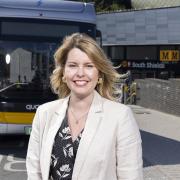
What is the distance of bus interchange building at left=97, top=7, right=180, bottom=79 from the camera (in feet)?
117

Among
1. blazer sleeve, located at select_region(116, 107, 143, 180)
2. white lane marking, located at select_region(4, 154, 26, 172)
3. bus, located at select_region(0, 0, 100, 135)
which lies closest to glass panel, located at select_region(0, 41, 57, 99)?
bus, located at select_region(0, 0, 100, 135)

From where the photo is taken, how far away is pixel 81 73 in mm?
3127

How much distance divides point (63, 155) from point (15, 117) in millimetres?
7530

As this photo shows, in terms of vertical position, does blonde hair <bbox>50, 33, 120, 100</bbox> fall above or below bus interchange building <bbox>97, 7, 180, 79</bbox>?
below

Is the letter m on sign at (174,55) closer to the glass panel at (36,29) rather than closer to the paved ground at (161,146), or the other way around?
the paved ground at (161,146)

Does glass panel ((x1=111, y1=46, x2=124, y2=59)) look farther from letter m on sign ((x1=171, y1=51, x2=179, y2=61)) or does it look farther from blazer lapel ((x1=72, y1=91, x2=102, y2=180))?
blazer lapel ((x1=72, y1=91, x2=102, y2=180))

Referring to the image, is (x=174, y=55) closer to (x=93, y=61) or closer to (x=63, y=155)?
(x=93, y=61)

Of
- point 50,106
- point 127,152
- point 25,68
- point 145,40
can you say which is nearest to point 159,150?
point 25,68

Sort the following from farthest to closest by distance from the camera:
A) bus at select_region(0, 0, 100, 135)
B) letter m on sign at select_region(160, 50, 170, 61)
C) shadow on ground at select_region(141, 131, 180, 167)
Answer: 1. letter m on sign at select_region(160, 50, 170, 61)
2. bus at select_region(0, 0, 100, 135)
3. shadow on ground at select_region(141, 131, 180, 167)

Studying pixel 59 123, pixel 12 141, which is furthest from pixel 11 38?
pixel 59 123

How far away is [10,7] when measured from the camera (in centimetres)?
1051

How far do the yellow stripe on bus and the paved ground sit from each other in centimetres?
231

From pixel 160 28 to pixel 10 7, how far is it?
26.8m

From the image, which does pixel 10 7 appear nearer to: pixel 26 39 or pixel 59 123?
pixel 26 39
